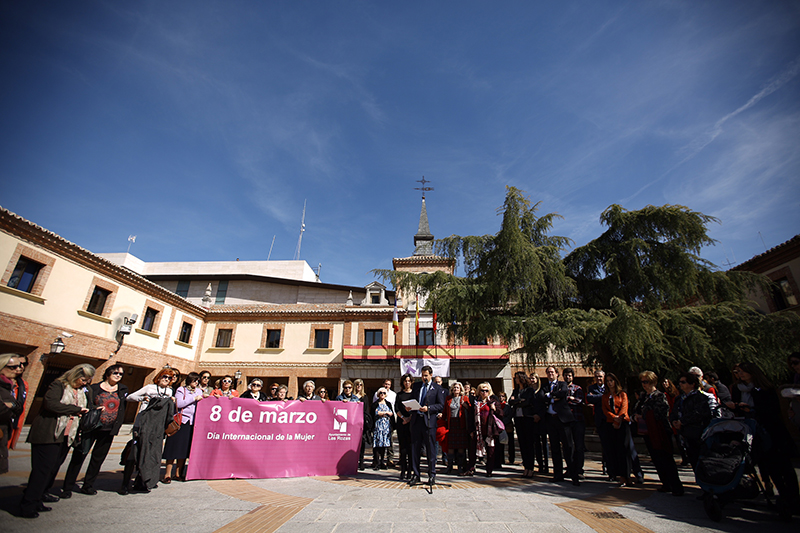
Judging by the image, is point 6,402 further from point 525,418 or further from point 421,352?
point 421,352

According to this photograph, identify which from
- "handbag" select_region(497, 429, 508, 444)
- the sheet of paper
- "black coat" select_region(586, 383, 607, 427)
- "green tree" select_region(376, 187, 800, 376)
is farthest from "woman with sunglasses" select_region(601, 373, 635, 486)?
"green tree" select_region(376, 187, 800, 376)

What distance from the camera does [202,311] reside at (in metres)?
23.0

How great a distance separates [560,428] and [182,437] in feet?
20.5

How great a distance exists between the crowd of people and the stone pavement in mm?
336

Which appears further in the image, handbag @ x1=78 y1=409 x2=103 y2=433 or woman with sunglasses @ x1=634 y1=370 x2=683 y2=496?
woman with sunglasses @ x1=634 y1=370 x2=683 y2=496

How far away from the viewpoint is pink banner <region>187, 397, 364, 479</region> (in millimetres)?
5938

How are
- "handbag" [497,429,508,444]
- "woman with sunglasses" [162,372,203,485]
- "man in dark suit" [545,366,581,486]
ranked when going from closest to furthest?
"woman with sunglasses" [162,372,203,485] < "man in dark suit" [545,366,581,486] < "handbag" [497,429,508,444]

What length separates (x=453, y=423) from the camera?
23.0ft

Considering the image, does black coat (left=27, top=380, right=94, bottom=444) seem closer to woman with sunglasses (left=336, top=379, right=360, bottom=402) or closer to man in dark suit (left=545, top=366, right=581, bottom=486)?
woman with sunglasses (left=336, top=379, right=360, bottom=402)

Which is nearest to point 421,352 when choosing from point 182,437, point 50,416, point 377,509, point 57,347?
point 57,347

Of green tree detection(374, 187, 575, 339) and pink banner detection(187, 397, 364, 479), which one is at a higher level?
green tree detection(374, 187, 575, 339)

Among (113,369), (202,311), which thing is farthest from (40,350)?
(113,369)

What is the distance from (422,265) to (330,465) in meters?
20.9

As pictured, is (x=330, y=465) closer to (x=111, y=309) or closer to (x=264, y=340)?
(x=111, y=309)
